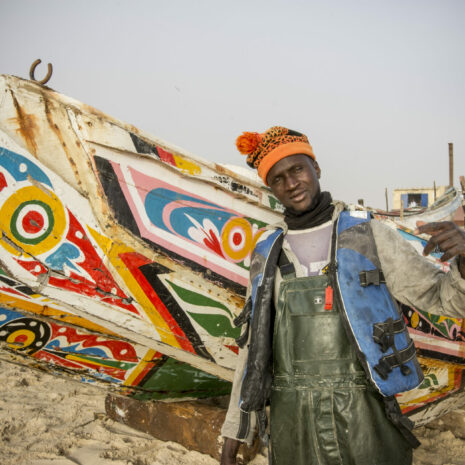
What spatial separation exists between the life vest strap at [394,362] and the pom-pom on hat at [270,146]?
2.78ft

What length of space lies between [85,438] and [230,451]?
158 cm

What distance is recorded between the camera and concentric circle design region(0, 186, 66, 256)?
180 cm

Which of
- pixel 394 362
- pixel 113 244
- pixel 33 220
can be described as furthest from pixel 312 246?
pixel 33 220

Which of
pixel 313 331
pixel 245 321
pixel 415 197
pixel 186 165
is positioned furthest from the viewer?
pixel 415 197

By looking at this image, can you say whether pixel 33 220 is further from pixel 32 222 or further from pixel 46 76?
pixel 46 76

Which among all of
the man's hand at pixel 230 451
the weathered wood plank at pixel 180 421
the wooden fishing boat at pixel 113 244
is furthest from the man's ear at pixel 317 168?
the weathered wood plank at pixel 180 421

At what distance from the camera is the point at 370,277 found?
52.3 inches

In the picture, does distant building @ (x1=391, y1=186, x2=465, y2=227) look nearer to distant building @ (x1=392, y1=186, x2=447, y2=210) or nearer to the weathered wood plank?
distant building @ (x1=392, y1=186, x2=447, y2=210)

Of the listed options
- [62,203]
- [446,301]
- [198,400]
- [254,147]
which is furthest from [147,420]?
[446,301]

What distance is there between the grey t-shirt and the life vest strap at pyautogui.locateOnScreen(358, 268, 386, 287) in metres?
0.19

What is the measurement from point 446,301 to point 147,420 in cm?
225

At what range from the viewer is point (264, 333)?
1.45m

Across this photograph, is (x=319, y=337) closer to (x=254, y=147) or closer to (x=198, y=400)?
(x=254, y=147)

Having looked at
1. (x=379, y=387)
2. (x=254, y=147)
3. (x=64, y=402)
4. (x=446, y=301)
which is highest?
(x=254, y=147)
